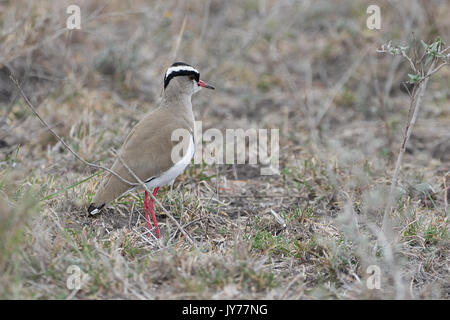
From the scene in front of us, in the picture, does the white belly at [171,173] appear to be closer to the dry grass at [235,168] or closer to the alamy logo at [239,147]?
the dry grass at [235,168]

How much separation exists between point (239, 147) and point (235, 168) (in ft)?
1.38

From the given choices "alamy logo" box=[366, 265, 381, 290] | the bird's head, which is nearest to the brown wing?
the bird's head

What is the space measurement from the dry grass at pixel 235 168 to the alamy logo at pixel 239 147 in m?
0.11

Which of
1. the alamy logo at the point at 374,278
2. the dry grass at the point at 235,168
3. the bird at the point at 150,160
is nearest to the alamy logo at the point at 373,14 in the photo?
the dry grass at the point at 235,168

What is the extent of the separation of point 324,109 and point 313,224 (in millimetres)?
2697

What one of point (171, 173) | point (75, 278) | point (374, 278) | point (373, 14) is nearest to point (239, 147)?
point (171, 173)

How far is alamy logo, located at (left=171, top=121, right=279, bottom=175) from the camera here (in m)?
6.04

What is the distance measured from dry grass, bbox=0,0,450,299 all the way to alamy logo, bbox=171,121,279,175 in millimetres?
111

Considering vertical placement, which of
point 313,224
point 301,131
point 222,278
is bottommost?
point 222,278

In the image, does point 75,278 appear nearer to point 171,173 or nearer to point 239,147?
point 171,173

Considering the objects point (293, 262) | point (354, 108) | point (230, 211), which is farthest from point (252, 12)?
point (293, 262)
